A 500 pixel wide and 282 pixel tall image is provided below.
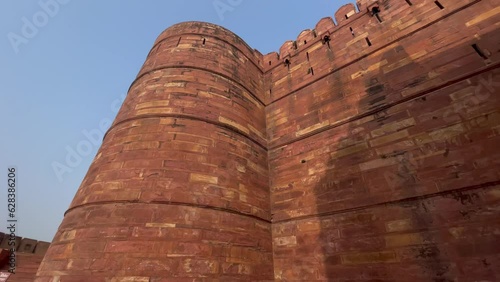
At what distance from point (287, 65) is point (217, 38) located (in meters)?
2.41

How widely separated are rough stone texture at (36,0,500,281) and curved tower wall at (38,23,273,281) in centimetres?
3

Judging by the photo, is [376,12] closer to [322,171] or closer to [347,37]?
[347,37]

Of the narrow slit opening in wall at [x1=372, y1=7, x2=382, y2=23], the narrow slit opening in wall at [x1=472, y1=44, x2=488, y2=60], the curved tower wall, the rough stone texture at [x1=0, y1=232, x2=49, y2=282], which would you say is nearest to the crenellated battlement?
the narrow slit opening in wall at [x1=372, y1=7, x2=382, y2=23]

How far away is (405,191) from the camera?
3.64m

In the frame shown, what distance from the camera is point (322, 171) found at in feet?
15.7

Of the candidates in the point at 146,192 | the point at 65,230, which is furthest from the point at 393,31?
the point at 65,230

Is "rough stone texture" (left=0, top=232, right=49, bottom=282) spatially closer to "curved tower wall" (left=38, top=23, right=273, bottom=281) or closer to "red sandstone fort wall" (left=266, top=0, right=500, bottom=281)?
"curved tower wall" (left=38, top=23, right=273, bottom=281)

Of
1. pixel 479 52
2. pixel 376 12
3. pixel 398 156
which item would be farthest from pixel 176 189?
pixel 376 12

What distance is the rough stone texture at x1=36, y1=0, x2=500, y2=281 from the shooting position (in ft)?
10.6

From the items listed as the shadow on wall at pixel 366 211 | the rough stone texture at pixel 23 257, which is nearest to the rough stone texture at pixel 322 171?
the shadow on wall at pixel 366 211

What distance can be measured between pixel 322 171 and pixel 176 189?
114 inches

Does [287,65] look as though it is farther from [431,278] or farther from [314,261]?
[431,278]

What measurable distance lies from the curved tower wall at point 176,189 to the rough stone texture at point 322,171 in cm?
3

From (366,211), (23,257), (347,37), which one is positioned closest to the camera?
(366,211)
